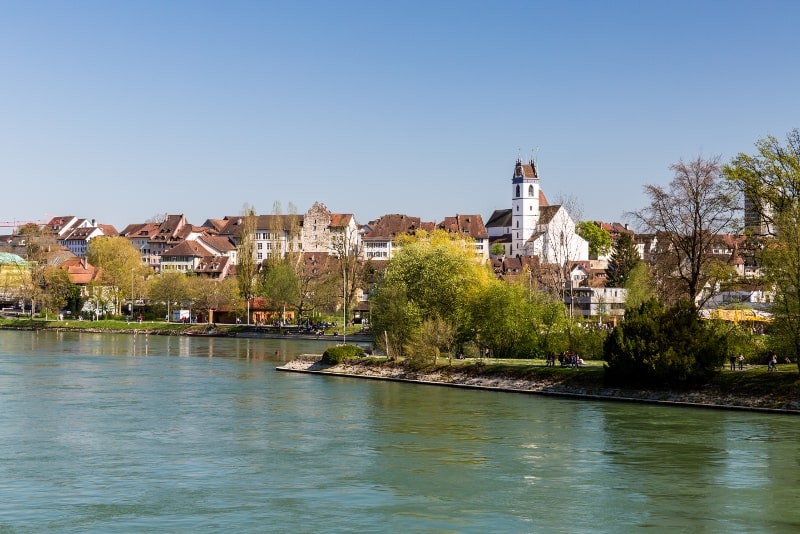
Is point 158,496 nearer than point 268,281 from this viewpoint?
Yes

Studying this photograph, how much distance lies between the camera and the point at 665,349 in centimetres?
5581

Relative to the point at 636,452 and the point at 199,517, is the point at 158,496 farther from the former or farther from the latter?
the point at 636,452

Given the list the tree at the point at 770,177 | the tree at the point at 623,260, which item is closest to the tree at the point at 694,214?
the tree at the point at 770,177

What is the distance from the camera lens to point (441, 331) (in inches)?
2756

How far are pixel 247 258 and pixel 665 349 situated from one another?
8947 cm

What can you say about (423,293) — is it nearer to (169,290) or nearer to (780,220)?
(780,220)

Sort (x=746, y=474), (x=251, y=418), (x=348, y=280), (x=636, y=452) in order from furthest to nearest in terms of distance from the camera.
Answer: (x=348, y=280) → (x=251, y=418) → (x=636, y=452) → (x=746, y=474)

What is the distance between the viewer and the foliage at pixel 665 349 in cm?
5541

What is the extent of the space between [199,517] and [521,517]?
8.96 m

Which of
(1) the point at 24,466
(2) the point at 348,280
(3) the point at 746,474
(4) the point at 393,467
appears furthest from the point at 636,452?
(2) the point at 348,280

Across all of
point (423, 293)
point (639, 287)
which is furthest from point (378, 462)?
point (639, 287)

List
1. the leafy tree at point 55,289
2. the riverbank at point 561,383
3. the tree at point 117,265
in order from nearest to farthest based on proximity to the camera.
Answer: the riverbank at point 561,383 → the leafy tree at point 55,289 → the tree at point 117,265

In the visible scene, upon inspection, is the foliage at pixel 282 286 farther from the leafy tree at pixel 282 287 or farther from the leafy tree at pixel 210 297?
the leafy tree at pixel 210 297

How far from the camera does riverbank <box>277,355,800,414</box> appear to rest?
52.8m
